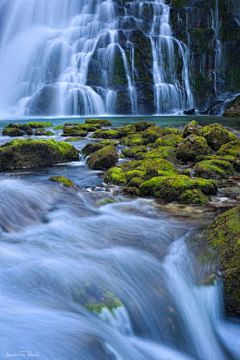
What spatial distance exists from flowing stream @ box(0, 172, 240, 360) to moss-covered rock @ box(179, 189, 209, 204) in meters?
0.75

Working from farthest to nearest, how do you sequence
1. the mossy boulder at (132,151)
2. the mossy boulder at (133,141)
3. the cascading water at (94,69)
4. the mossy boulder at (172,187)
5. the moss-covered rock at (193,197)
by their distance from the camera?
the cascading water at (94,69)
the mossy boulder at (133,141)
the mossy boulder at (132,151)
the mossy boulder at (172,187)
the moss-covered rock at (193,197)

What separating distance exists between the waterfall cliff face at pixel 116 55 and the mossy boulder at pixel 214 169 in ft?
69.9

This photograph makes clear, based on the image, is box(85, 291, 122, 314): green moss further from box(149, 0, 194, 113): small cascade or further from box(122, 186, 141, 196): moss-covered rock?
box(149, 0, 194, 113): small cascade

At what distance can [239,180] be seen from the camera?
6.68 meters

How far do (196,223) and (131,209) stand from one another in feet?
3.94

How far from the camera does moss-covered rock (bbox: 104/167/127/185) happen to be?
630 cm

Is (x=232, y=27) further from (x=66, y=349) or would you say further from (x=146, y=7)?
(x=66, y=349)

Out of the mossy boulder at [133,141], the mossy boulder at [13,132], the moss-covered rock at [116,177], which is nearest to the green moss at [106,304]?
the moss-covered rock at [116,177]

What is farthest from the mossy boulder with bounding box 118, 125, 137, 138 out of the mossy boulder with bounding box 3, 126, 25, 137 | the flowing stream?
the flowing stream

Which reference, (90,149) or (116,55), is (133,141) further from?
(116,55)

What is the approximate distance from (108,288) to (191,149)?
6505mm

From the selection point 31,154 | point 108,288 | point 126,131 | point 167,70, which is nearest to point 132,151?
point 31,154

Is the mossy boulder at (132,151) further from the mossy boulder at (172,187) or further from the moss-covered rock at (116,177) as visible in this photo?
the mossy boulder at (172,187)

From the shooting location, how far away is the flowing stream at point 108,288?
2.29 metres
